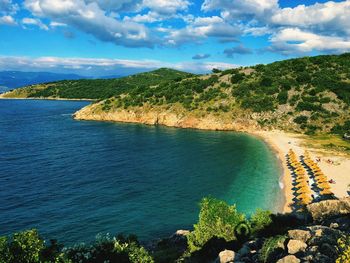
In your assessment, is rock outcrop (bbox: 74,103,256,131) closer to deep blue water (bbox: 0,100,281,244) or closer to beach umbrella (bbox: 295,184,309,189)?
deep blue water (bbox: 0,100,281,244)

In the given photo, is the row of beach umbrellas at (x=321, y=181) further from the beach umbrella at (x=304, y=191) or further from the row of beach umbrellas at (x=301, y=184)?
the beach umbrella at (x=304, y=191)

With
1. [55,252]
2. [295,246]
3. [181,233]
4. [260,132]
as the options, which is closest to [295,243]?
[295,246]

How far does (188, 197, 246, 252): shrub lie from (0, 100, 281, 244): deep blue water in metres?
8.57

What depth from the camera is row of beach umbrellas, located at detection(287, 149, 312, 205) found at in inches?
1663

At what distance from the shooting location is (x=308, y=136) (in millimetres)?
87875

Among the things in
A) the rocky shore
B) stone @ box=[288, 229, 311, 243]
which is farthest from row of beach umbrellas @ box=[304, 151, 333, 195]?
stone @ box=[288, 229, 311, 243]

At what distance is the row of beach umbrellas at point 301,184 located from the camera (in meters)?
42.2

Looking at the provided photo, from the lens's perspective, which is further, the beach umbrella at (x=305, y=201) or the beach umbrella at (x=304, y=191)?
the beach umbrella at (x=304, y=191)

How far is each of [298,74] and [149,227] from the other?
311 ft

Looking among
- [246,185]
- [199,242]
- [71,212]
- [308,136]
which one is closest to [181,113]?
[308,136]

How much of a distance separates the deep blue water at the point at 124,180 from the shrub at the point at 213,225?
8574 mm

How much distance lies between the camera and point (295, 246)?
2077 cm

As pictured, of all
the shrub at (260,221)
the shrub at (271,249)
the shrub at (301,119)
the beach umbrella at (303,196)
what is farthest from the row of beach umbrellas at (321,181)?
the shrub at (301,119)

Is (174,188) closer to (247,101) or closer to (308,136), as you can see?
(308,136)
